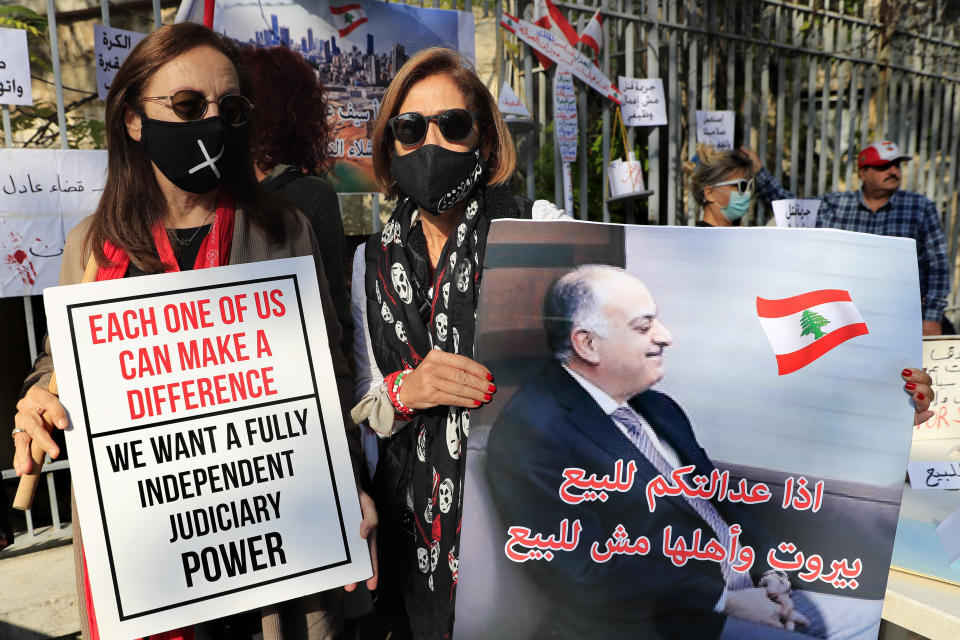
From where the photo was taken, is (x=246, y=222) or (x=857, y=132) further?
(x=857, y=132)

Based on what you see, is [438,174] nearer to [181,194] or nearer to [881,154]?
[181,194]

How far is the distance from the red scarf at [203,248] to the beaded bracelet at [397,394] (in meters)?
0.46

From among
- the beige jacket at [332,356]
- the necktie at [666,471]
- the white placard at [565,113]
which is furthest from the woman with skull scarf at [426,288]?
the white placard at [565,113]

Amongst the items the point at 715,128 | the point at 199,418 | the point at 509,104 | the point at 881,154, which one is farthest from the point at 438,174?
the point at 881,154

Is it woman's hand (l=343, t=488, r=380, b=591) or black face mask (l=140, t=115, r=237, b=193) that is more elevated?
black face mask (l=140, t=115, r=237, b=193)

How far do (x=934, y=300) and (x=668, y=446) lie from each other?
5132 millimetres

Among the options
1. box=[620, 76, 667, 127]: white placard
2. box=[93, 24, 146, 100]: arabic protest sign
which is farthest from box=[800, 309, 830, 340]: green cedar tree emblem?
box=[620, 76, 667, 127]: white placard

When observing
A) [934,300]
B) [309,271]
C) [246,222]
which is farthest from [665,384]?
[934,300]

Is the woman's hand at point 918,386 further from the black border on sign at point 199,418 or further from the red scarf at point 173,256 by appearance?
the red scarf at point 173,256

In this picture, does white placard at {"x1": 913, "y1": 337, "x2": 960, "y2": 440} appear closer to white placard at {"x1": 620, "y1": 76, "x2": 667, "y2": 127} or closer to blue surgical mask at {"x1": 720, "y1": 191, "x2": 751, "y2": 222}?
blue surgical mask at {"x1": 720, "y1": 191, "x2": 751, "y2": 222}

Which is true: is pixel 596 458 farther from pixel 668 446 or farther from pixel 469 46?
pixel 469 46

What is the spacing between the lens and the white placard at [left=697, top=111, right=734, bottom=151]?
536 centimetres

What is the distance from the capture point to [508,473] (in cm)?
131

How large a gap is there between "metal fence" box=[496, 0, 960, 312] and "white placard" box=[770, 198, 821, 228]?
490mm
